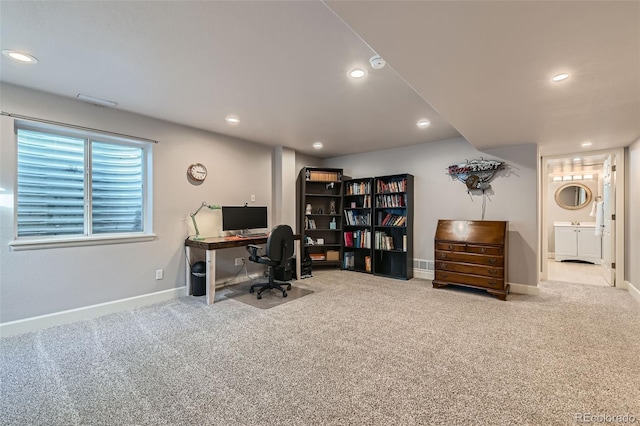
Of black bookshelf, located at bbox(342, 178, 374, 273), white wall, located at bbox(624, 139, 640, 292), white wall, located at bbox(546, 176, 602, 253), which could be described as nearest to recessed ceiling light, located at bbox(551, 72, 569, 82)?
white wall, located at bbox(624, 139, 640, 292)

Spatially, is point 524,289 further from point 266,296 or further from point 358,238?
point 266,296

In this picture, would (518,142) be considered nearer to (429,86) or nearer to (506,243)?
(506,243)

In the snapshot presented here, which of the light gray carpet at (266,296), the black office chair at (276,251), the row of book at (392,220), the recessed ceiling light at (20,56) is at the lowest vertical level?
the light gray carpet at (266,296)

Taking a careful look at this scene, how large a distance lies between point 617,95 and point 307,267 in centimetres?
421

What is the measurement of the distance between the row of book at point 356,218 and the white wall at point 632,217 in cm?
360

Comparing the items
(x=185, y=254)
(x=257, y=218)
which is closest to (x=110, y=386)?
(x=185, y=254)

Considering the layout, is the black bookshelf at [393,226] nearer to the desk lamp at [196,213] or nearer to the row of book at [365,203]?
the row of book at [365,203]

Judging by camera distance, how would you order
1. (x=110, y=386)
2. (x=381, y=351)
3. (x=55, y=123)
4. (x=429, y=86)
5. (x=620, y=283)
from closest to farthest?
(x=110, y=386) < (x=429, y=86) < (x=381, y=351) < (x=55, y=123) < (x=620, y=283)

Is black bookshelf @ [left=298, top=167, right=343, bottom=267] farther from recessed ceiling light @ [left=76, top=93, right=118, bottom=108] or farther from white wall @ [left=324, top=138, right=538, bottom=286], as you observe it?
recessed ceiling light @ [left=76, top=93, right=118, bottom=108]

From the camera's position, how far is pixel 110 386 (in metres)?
1.84

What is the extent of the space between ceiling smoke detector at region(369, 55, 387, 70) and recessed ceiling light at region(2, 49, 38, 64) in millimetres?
2599

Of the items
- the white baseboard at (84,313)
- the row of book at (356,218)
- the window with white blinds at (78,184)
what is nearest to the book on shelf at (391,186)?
the row of book at (356,218)

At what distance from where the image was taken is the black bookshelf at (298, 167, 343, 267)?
5.47 m

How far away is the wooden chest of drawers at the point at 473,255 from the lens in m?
3.73
